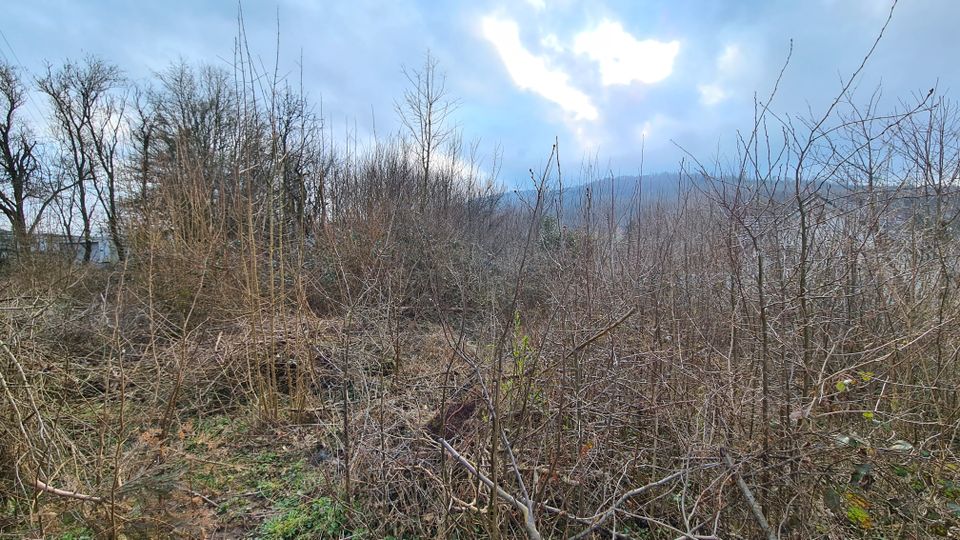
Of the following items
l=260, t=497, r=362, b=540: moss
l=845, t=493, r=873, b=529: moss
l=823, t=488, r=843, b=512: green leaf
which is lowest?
Result: l=260, t=497, r=362, b=540: moss

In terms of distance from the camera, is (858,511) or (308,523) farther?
(308,523)

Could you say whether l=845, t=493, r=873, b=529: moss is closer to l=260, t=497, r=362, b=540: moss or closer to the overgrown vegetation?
the overgrown vegetation

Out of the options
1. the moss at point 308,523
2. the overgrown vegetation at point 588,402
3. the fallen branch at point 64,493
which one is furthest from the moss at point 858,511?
the fallen branch at point 64,493

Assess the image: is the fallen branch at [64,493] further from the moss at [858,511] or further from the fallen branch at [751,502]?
the moss at [858,511]

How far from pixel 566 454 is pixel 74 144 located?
22345mm

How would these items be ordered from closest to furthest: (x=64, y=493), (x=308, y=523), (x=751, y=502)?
(x=751, y=502), (x=64, y=493), (x=308, y=523)

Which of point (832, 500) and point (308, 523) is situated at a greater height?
point (832, 500)

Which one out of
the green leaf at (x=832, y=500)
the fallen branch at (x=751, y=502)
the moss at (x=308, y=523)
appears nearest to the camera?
the fallen branch at (x=751, y=502)

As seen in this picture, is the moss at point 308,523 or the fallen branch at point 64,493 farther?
the moss at point 308,523

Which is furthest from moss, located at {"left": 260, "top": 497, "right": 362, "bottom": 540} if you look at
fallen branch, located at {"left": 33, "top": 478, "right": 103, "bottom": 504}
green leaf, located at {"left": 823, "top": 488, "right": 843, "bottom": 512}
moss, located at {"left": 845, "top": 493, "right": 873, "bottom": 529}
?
moss, located at {"left": 845, "top": 493, "right": 873, "bottom": 529}

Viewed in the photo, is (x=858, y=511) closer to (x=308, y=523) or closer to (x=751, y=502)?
(x=751, y=502)

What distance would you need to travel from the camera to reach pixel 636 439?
239cm

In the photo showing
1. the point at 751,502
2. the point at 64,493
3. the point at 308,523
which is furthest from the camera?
the point at 308,523

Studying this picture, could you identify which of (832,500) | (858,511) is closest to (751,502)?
(832,500)
